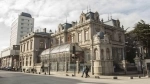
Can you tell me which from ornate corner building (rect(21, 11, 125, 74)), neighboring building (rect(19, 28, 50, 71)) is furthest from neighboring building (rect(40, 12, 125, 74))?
neighboring building (rect(19, 28, 50, 71))

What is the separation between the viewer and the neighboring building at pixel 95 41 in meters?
30.8

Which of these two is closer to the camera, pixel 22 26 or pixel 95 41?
pixel 95 41

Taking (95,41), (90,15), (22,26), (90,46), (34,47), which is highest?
(22,26)

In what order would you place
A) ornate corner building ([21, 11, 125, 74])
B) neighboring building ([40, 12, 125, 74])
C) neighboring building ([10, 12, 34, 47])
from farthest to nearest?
neighboring building ([10, 12, 34, 47]), ornate corner building ([21, 11, 125, 74]), neighboring building ([40, 12, 125, 74])

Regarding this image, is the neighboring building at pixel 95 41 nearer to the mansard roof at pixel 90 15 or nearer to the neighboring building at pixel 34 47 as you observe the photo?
the mansard roof at pixel 90 15

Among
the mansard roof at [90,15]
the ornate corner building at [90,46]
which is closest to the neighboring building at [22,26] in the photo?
the ornate corner building at [90,46]

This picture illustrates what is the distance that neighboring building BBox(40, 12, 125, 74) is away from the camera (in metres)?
30.8

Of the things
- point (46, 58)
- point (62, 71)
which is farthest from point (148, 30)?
point (46, 58)

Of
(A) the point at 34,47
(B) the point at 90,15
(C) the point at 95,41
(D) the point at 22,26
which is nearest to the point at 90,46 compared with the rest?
(C) the point at 95,41

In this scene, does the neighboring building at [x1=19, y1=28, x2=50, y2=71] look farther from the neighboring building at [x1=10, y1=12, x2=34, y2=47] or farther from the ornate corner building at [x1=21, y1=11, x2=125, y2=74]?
the neighboring building at [x1=10, y1=12, x2=34, y2=47]

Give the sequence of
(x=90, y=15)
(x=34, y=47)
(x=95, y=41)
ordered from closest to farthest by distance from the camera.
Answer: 1. (x=95, y=41)
2. (x=90, y=15)
3. (x=34, y=47)

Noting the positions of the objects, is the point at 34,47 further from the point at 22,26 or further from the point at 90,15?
the point at 22,26

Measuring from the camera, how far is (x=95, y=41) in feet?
113

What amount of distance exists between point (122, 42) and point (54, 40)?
20.7 meters
